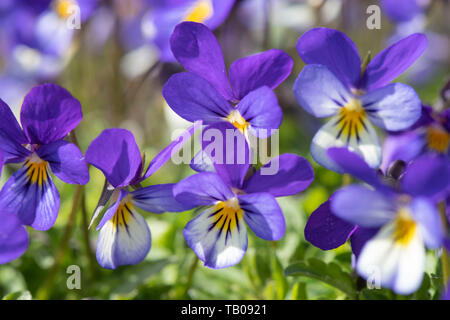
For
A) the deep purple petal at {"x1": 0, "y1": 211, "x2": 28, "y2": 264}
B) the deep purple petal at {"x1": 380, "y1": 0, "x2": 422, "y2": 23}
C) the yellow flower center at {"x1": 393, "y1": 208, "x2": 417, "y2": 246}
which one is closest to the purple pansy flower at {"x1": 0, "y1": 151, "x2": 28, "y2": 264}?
the deep purple petal at {"x1": 0, "y1": 211, "x2": 28, "y2": 264}

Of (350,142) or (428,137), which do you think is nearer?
(350,142)

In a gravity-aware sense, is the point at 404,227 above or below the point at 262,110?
below

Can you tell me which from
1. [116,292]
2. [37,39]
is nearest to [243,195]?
[116,292]

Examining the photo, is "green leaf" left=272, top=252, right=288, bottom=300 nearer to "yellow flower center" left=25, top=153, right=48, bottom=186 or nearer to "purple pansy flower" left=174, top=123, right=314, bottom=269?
"purple pansy flower" left=174, top=123, right=314, bottom=269

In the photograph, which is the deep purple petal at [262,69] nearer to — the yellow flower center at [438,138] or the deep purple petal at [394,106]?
the deep purple petal at [394,106]

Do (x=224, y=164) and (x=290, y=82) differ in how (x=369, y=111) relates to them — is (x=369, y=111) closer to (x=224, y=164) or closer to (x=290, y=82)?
(x=224, y=164)

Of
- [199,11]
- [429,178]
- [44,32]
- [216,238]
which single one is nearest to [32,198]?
[216,238]

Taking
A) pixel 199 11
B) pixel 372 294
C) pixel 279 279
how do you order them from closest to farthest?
pixel 372 294 < pixel 279 279 < pixel 199 11

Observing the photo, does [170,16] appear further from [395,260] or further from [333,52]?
[395,260]
